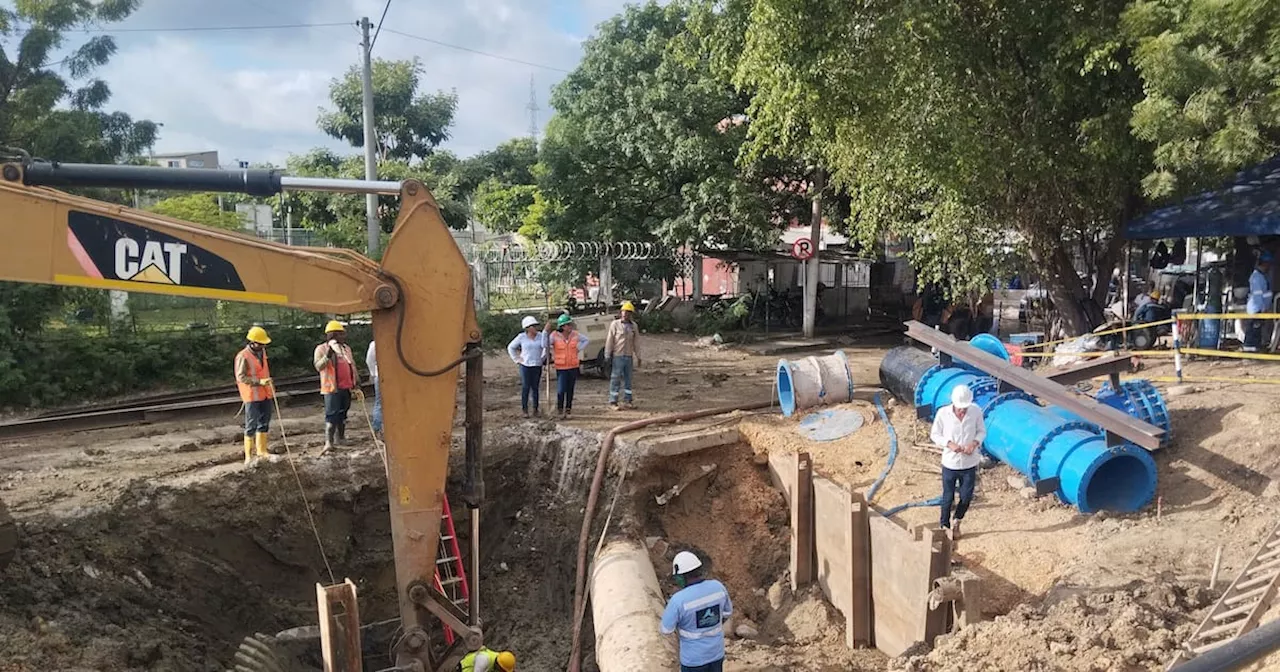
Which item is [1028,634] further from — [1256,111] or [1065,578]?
[1256,111]

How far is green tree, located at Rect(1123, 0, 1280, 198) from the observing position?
9344mm

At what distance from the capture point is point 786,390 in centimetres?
1186

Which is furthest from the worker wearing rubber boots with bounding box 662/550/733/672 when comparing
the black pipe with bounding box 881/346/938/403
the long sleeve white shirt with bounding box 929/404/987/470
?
the black pipe with bounding box 881/346/938/403

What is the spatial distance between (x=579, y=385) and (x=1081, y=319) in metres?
8.69

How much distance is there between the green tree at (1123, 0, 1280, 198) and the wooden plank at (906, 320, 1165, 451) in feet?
12.1

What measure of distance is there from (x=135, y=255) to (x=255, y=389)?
15.9 feet

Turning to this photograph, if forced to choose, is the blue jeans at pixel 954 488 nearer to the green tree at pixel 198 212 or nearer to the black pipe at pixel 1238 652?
the black pipe at pixel 1238 652

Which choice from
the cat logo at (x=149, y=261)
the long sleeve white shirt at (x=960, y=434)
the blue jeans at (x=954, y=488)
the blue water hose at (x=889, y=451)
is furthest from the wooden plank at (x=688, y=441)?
the cat logo at (x=149, y=261)

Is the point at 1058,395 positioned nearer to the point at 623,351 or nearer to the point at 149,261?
the point at 623,351

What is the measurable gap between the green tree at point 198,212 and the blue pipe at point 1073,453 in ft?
52.7

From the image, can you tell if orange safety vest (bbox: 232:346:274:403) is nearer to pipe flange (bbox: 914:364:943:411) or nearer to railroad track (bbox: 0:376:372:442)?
railroad track (bbox: 0:376:372:442)

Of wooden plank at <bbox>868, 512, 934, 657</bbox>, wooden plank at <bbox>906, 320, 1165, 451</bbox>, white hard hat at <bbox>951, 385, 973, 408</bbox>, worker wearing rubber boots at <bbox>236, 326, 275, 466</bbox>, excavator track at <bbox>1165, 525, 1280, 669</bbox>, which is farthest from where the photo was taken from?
worker wearing rubber boots at <bbox>236, 326, 275, 466</bbox>

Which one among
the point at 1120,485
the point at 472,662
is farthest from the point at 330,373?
the point at 1120,485

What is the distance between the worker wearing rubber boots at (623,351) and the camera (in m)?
12.4
